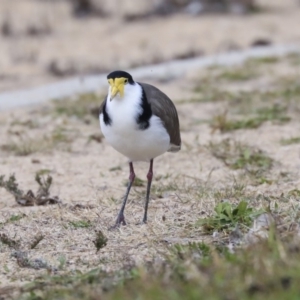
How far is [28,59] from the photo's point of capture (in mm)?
12555

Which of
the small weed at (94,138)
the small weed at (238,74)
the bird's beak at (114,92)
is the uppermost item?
the bird's beak at (114,92)

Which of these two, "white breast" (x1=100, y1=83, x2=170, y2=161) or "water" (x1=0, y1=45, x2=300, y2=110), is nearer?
"white breast" (x1=100, y1=83, x2=170, y2=161)

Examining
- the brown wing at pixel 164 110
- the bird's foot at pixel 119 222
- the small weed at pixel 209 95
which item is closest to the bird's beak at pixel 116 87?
the brown wing at pixel 164 110

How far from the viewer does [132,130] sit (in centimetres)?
477

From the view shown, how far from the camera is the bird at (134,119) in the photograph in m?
4.74

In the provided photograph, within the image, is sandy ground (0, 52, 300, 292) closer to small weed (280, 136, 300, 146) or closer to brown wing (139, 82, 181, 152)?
small weed (280, 136, 300, 146)

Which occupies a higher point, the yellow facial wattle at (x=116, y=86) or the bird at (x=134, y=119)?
the yellow facial wattle at (x=116, y=86)

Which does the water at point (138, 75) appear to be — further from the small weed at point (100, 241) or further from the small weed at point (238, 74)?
the small weed at point (100, 241)

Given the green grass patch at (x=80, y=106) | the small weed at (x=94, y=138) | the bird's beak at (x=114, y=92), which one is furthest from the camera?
the green grass patch at (x=80, y=106)

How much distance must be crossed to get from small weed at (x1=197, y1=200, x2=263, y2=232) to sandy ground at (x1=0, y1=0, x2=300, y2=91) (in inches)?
258

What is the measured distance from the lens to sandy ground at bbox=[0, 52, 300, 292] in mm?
4480

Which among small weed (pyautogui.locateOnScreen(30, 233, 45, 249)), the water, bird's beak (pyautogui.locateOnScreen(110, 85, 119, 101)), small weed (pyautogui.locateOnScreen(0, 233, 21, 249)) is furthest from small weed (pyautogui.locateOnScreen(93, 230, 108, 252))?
the water

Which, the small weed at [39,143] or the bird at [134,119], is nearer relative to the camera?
the bird at [134,119]

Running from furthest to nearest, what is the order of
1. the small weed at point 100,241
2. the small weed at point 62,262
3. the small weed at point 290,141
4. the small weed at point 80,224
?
the small weed at point 290,141
the small weed at point 80,224
the small weed at point 100,241
the small weed at point 62,262
